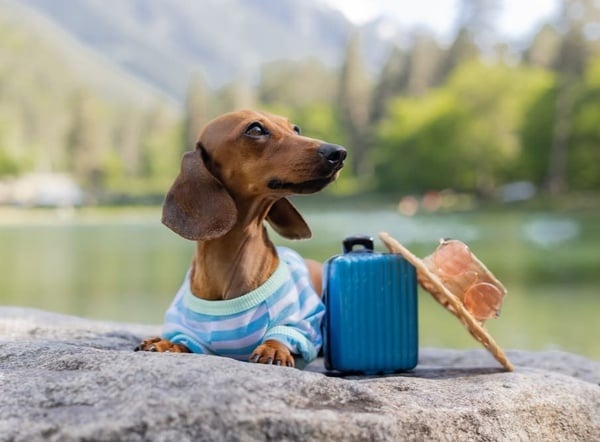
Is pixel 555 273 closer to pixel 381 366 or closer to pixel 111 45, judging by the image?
pixel 381 366

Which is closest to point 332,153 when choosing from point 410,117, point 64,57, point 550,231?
point 550,231

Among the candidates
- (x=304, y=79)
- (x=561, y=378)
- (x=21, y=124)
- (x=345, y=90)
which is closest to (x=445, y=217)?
(x=345, y=90)

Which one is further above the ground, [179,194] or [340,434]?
[179,194]

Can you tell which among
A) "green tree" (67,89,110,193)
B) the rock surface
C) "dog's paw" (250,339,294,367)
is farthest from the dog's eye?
"green tree" (67,89,110,193)

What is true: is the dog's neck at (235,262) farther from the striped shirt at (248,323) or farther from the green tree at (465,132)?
the green tree at (465,132)

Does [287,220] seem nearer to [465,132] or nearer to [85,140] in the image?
[465,132]
